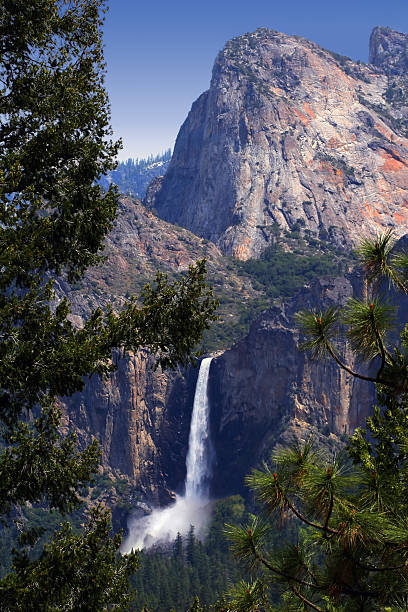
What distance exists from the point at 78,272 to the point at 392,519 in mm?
8898

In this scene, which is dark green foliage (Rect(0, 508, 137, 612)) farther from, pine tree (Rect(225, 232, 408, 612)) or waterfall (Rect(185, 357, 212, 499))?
waterfall (Rect(185, 357, 212, 499))

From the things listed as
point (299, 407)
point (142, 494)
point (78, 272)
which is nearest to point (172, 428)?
point (142, 494)

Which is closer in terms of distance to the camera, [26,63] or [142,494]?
[26,63]

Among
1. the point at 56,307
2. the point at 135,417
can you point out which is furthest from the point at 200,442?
the point at 56,307

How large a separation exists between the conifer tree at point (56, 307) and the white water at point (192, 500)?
407 feet

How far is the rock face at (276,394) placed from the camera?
12775 centimetres

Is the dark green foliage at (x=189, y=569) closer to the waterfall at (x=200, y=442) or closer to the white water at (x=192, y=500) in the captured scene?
the white water at (x=192, y=500)

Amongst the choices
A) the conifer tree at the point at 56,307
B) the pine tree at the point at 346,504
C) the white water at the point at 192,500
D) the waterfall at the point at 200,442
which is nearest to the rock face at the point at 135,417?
the waterfall at the point at 200,442

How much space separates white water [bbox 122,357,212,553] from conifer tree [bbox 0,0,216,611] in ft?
407

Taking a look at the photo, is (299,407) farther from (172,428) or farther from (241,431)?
(172,428)

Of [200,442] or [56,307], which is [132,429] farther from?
[56,307]

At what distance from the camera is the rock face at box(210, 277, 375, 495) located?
127750mm

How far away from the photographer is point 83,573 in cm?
1324

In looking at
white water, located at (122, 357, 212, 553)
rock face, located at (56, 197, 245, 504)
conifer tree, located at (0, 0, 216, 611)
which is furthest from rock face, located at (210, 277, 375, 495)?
conifer tree, located at (0, 0, 216, 611)
